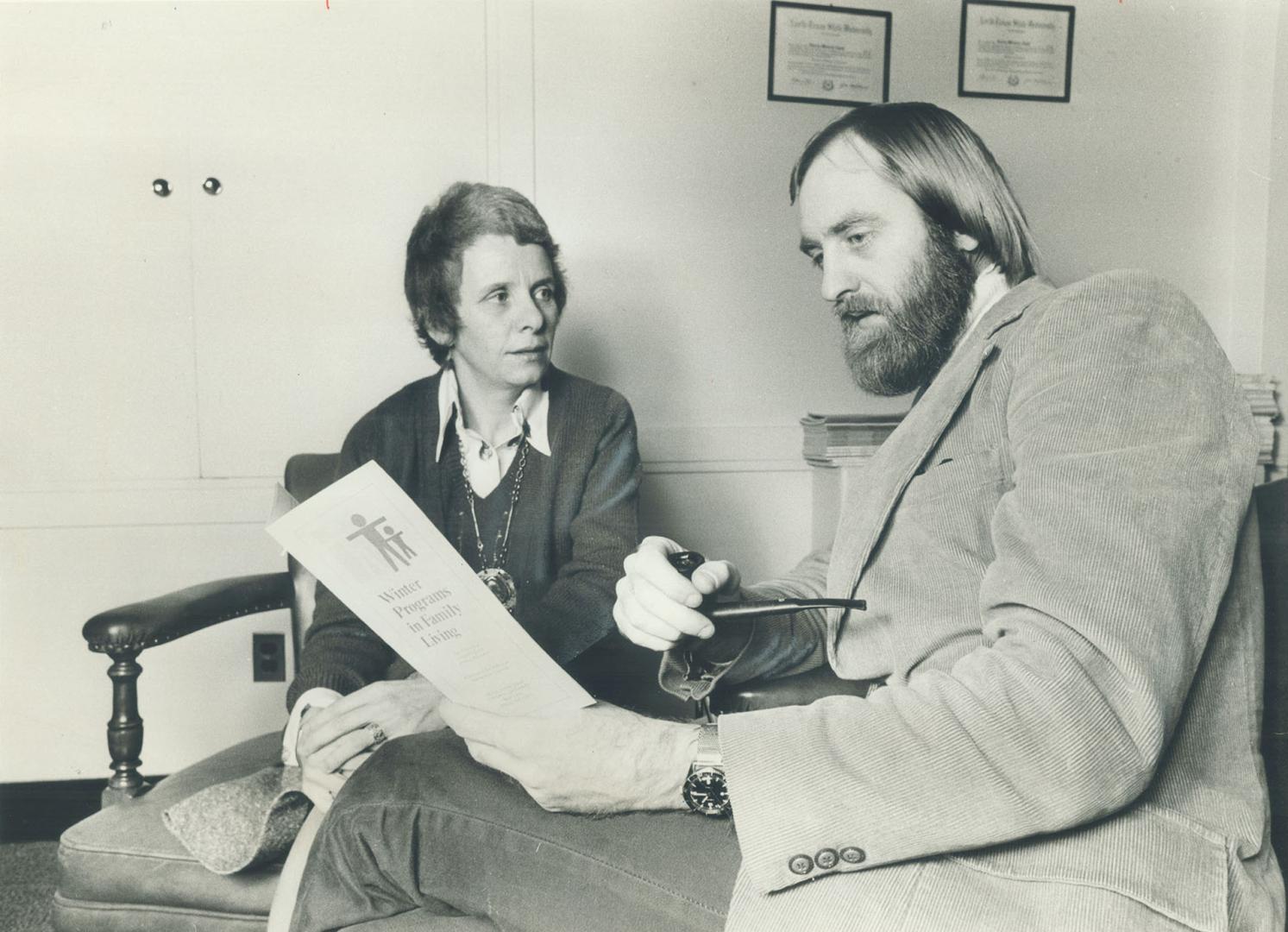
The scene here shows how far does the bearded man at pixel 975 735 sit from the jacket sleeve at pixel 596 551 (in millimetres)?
517

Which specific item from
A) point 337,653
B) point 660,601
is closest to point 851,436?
point 337,653

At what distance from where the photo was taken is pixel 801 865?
0.70 metres

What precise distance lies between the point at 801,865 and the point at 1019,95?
2003 millimetres

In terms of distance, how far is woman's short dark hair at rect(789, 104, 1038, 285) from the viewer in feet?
3.91

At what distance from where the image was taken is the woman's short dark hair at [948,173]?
1.19m

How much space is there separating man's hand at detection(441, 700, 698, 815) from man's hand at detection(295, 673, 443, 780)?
42 cm

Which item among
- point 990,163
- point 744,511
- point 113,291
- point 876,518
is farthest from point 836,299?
point 113,291

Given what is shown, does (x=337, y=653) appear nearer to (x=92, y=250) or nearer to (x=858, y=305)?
(x=858, y=305)

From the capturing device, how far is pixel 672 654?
1.11 m

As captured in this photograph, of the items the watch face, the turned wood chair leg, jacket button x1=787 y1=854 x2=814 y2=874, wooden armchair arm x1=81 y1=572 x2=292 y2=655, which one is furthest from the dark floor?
jacket button x1=787 y1=854 x2=814 y2=874

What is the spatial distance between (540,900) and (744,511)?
4.81 ft

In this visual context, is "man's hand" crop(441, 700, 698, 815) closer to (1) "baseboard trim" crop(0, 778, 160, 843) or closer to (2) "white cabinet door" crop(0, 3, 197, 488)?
(2) "white cabinet door" crop(0, 3, 197, 488)

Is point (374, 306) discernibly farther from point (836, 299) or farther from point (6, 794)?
point (6, 794)

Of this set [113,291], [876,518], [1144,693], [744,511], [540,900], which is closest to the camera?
[1144,693]
